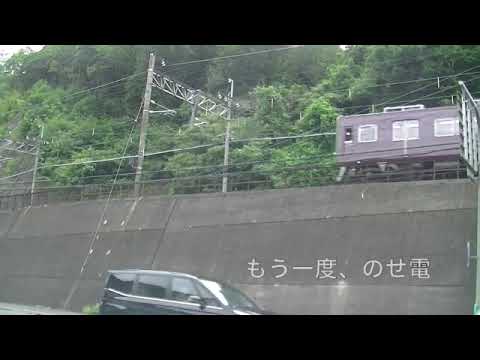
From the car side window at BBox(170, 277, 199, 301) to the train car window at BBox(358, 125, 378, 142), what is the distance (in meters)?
15.4

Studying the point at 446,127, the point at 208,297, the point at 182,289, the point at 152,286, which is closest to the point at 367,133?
the point at 446,127

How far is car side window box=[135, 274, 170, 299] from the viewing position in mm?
10547

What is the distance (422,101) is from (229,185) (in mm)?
13024

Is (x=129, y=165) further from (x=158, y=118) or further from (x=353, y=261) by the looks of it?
(x=353, y=261)

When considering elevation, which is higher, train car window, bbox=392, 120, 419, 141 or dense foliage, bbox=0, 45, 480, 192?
dense foliage, bbox=0, 45, 480, 192

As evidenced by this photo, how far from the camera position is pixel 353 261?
1870 cm

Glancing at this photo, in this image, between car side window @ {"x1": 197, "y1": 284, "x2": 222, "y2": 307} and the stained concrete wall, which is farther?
the stained concrete wall

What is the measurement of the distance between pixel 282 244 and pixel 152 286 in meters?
10.2

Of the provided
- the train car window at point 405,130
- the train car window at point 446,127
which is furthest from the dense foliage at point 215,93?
the train car window at point 446,127

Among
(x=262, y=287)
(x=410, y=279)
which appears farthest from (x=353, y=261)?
(x=262, y=287)

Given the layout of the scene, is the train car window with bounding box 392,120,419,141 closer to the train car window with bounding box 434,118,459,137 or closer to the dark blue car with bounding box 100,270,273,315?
the train car window with bounding box 434,118,459,137

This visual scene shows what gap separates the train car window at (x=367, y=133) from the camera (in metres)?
24.0

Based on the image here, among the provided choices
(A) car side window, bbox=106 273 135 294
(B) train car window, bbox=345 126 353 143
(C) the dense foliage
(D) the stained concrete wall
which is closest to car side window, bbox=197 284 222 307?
(A) car side window, bbox=106 273 135 294

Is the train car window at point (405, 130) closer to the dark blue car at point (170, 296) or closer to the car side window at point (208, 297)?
the dark blue car at point (170, 296)
